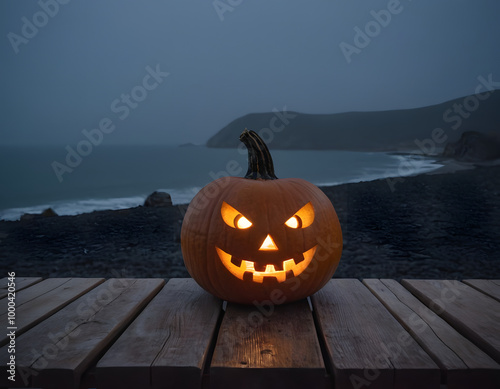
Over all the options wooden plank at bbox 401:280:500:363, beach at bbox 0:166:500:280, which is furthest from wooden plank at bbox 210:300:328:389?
beach at bbox 0:166:500:280

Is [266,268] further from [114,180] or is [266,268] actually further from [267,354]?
[114,180]

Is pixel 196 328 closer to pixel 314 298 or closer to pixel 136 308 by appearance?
pixel 136 308

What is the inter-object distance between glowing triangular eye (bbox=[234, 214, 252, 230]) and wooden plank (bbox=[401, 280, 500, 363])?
1.11 meters

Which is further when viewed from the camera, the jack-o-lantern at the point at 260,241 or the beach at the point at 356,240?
the beach at the point at 356,240

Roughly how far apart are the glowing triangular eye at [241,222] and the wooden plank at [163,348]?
48 centimetres

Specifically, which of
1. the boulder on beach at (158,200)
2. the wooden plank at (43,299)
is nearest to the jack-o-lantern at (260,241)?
the wooden plank at (43,299)

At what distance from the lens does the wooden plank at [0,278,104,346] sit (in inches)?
72.3

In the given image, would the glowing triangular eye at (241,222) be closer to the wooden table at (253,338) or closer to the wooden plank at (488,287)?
the wooden table at (253,338)

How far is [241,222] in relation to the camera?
2119 mm

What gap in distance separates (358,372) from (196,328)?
762 millimetres

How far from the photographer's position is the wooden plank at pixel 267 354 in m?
1.42

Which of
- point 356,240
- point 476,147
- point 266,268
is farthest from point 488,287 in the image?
point 476,147

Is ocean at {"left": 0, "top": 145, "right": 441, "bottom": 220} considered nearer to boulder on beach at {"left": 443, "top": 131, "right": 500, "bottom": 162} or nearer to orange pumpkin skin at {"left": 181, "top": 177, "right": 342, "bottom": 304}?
boulder on beach at {"left": 443, "top": 131, "right": 500, "bottom": 162}

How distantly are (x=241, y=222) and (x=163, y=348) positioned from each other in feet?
2.65
